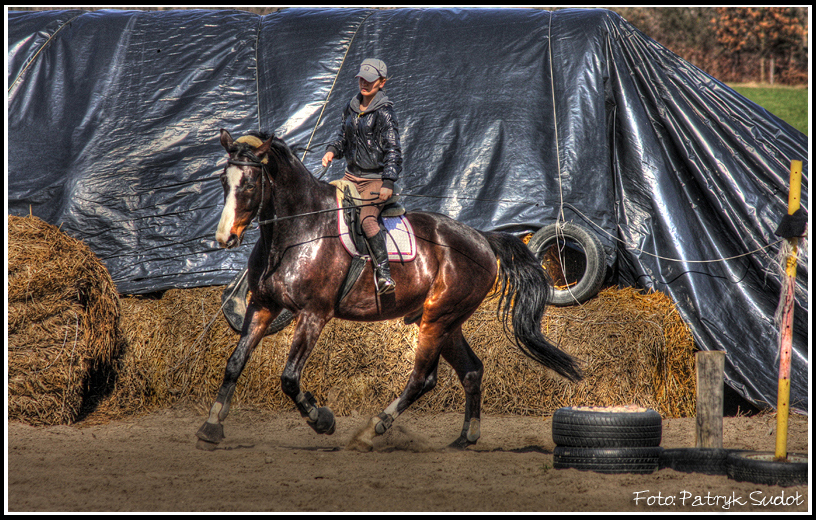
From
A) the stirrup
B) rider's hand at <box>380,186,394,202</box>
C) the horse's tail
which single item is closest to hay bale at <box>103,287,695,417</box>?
the horse's tail

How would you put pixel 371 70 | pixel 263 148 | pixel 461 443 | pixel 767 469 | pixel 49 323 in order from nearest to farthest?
pixel 767 469 → pixel 263 148 → pixel 371 70 → pixel 461 443 → pixel 49 323

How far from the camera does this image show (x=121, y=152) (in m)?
7.97

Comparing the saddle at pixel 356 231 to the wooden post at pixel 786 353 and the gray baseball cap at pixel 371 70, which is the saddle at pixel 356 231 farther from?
the wooden post at pixel 786 353

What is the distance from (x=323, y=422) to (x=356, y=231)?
1379mm

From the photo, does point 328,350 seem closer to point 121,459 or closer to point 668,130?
point 121,459

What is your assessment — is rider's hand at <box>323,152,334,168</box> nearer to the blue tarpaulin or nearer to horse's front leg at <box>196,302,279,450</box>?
horse's front leg at <box>196,302,279,450</box>

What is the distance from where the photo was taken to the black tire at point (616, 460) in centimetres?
473

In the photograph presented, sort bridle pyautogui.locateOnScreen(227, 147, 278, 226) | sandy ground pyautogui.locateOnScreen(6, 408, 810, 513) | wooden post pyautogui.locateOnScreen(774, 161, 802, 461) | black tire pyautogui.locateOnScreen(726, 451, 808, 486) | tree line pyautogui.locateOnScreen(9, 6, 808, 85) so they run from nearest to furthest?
1. sandy ground pyautogui.locateOnScreen(6, 408, 810, 513)
2. black tire pyautogui.locateOnScreen(726, 451, 808, 486)
3. wooden post pyautogui.locateOnScreen(774, 161, 802, 461)
4. bridle pyautogui.locateOnScreen(227, 147, 278, 226)
5. tree line pyautogui.locateOnScreen(9, 6, 808, 85)

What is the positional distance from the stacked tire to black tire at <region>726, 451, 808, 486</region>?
0.49 m

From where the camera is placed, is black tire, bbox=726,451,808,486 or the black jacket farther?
the black jacket

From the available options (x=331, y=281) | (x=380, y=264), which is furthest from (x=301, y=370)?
(x=380, y=264)

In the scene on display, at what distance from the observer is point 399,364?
707cm

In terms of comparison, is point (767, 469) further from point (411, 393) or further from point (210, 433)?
point (210, 433)

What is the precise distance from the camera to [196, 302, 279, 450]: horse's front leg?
516 cm
